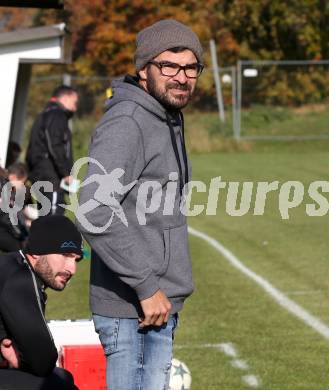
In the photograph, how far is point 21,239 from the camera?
39.1ft

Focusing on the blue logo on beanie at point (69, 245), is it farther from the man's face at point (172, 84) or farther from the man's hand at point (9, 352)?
the man's face at point (172, 84)

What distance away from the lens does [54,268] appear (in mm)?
5504

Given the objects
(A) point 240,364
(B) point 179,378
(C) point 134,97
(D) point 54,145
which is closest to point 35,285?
(C) point 134,97

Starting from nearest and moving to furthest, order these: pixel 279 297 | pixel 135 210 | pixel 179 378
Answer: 1. pixel 135 210
2. pixel 179 378
3. pixel 279 297

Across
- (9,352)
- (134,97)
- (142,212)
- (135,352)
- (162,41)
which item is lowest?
(9,352)

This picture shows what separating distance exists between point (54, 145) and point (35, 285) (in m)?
10.8

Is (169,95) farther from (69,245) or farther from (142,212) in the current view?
(69,245)

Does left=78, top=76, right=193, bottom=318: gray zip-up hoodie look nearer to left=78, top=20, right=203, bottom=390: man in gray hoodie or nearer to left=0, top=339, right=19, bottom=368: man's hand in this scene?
left=78, top=20, right=203, bottom=390: man in gray hoodie

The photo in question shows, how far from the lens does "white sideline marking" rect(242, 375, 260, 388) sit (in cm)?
812

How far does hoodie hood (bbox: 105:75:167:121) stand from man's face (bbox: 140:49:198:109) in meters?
0.03

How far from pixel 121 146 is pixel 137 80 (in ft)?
1.40

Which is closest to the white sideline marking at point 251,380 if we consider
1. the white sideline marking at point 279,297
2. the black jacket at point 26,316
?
the white sideline marking at point 279,297

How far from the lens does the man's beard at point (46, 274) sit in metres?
5.49

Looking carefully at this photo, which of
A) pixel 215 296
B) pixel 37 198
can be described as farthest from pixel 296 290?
pixel 37 198
